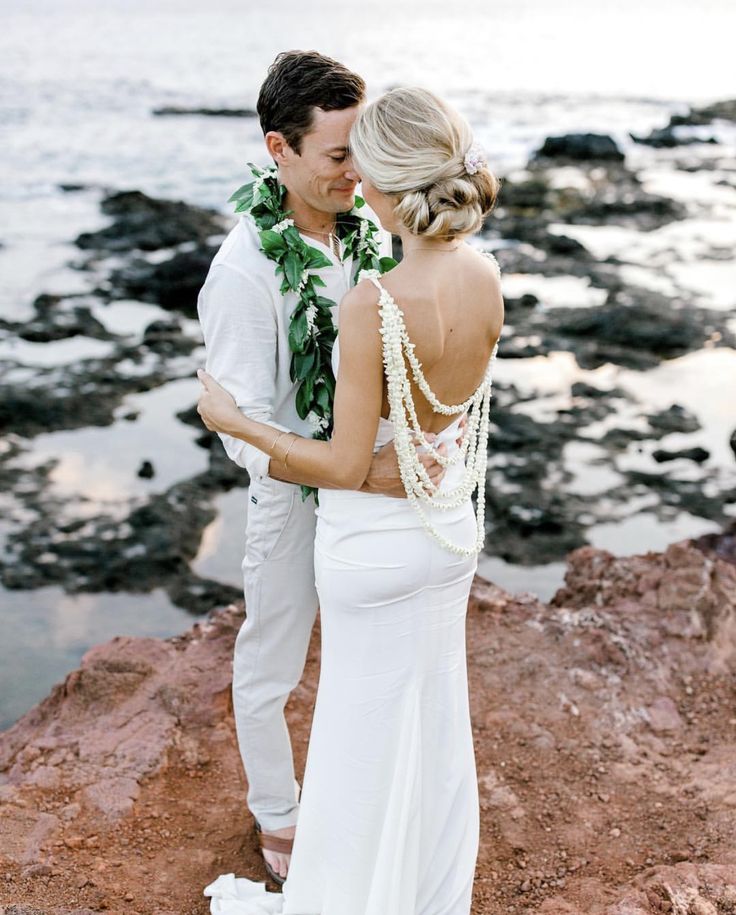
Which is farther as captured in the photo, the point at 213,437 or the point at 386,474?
the point at 213,437

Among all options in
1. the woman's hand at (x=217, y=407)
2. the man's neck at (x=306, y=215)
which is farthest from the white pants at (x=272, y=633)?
the man's neck at (x=306, y=215)

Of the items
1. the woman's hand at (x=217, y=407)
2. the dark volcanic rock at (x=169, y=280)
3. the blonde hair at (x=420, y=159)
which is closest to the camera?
the blonde hair at (x=420, y=159)

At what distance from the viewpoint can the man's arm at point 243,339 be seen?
3.21 meters

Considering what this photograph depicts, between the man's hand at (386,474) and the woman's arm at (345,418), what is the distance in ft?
0.19

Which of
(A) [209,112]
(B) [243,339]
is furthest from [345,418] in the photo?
(A) [209,112]

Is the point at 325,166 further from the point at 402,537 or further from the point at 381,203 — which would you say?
the point at 402,537

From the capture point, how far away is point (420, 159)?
2.65 m

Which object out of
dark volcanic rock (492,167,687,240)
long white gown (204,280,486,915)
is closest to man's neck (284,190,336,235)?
long white gown (204,280,486,915)

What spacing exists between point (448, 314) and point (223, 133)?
93.1 feet

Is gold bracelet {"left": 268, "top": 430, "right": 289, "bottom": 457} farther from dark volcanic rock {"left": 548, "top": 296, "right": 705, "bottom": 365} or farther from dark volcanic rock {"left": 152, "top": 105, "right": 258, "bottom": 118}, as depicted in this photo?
dark volcanic rock {"left": 152, "top": 105, "right": 258, "bottom": 118}

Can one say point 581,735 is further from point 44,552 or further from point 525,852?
point 44,552

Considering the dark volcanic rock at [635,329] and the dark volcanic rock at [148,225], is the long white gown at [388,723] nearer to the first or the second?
the dark volcanic rock at [635,329]

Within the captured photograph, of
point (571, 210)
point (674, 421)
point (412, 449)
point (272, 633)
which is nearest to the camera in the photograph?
point (412, 449)

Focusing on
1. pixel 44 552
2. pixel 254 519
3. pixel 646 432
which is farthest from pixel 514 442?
pixel 254 519
